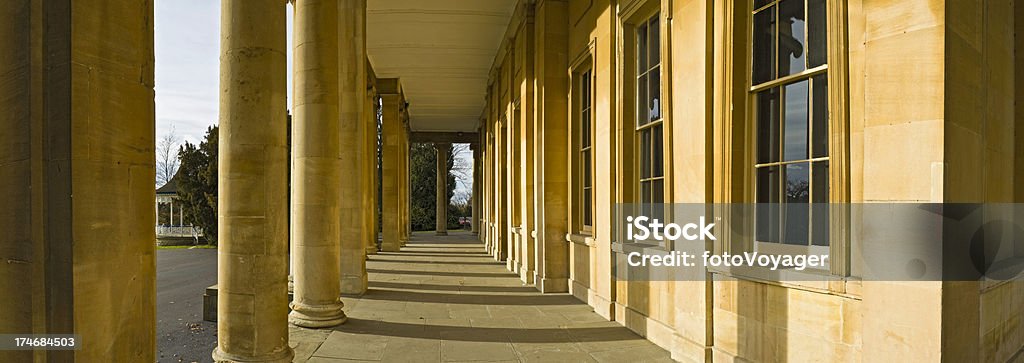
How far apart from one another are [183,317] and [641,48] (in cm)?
960

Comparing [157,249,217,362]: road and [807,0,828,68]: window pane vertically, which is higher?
[807,0,828,68]: window pane

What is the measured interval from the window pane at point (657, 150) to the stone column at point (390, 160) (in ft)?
53.5

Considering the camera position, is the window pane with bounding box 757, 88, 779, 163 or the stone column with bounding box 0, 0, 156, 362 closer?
the stone column with bounding box 0, 0, 156, 362

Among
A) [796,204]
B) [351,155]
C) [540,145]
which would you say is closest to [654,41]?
[796,204]

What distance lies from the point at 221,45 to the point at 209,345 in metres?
4.93

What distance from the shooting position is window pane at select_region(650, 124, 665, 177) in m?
8.02

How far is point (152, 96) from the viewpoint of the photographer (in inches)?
133

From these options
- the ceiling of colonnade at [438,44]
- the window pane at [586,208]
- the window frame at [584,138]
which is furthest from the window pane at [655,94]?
the ceiling of colonnade at [438,44]

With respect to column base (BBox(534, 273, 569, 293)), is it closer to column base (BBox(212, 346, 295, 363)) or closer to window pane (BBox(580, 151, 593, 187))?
window pane (BBox(580, 151, 593, 187))

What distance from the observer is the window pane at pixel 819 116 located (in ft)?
16.7

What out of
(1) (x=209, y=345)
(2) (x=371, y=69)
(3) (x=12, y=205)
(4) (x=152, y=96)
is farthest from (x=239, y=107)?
(2) (x=371, y=69)

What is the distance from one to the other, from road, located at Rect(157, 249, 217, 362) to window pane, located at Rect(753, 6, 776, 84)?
24.5 ft

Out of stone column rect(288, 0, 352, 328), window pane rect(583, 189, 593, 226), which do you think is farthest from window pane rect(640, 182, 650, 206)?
stone column rect(288, 0, 352, 328)

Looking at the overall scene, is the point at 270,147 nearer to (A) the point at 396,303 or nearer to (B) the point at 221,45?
(B) the point at 221,45
